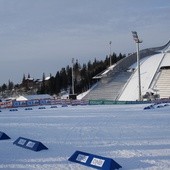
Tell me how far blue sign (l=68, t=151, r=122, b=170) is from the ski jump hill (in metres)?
43.2

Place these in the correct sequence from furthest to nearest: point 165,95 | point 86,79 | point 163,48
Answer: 1. point 163,48
2. point 86,79
3. point 165,95

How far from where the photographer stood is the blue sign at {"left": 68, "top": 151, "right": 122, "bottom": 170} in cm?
808

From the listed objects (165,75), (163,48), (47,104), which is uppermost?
(163,48)

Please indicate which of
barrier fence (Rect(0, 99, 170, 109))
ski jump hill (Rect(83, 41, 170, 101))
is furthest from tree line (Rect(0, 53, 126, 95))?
barrier fence (Rect(0, 99, 170, 109))

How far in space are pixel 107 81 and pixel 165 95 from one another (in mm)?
16320

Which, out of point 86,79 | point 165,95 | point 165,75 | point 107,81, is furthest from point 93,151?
point 86,79

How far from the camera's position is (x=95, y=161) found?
27.7 ft

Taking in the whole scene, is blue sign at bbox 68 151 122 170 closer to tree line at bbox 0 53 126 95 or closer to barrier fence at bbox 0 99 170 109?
barrier fence at bbox 0 99 170 109

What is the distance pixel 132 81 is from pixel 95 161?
55712 mm

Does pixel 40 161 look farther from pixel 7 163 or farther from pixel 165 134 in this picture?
pixel 165 134

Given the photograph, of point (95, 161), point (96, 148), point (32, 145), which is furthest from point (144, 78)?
point (95, 161)

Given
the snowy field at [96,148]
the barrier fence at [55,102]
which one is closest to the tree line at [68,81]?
the barrier fence at [55,102]

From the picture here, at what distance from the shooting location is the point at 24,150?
1091 cm

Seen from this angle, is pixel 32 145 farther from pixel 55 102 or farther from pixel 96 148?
pixel 55 102
